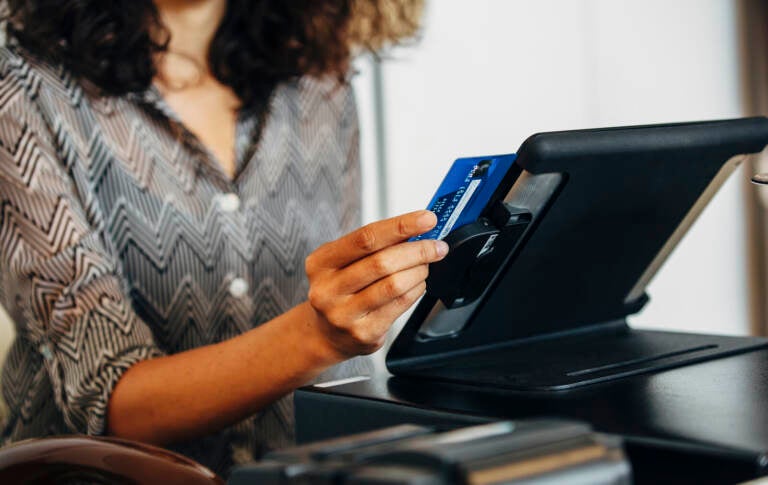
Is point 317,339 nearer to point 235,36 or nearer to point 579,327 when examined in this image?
point 579,327

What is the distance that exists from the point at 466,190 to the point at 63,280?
1.73 ft

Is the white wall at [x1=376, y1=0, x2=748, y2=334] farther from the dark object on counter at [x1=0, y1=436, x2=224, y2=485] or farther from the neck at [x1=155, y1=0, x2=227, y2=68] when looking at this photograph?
the dark object on counter at [x1=0, y1=436, x2=224, y2=485]

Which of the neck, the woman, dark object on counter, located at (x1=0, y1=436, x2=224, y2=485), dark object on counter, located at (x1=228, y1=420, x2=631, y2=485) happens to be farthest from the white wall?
dark object on counter, located at (x1=228, y1=420, x2=631, y2=485)

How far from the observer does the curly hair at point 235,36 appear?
116 centimetres

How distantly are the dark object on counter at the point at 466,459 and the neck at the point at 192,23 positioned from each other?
0.98 meters

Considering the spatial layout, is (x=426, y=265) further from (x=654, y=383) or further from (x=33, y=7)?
(x=33, y=7)

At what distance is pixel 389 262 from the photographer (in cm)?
69

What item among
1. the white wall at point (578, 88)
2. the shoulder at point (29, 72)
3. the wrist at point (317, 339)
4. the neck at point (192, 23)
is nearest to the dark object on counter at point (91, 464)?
the wrist at point (317, 339)

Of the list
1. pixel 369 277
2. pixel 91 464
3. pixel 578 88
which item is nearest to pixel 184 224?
pixel 369 277

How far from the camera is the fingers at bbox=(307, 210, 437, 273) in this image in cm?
65

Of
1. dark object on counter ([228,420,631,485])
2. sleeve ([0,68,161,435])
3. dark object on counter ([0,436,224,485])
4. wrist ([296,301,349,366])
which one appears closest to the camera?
dark object on counter ([228,420,631,485])

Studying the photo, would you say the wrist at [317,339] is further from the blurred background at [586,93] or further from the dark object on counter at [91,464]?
the blurred background at [586,93]

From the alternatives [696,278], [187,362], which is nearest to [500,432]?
[187,362]

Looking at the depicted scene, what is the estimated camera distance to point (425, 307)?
2.38 feet
